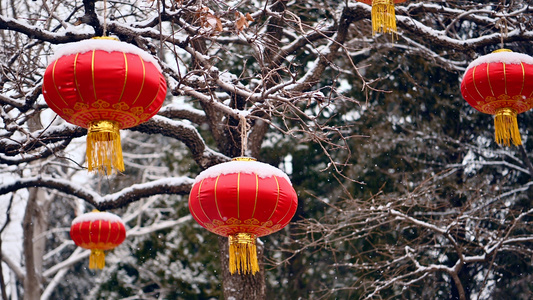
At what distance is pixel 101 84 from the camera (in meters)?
3.20

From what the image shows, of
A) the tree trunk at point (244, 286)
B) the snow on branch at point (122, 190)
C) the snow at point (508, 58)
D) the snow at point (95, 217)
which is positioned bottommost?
the tree trunk at point (244, 286)

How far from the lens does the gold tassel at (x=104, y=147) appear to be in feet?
11.5

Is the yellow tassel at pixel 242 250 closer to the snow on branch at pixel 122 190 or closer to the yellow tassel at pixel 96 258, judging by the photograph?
the snow on branch at pixel 122 190

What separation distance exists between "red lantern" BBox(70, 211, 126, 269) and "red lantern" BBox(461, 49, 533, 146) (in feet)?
14.3

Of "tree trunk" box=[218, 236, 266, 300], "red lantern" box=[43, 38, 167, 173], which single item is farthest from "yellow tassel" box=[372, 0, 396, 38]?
"tree trunk" box=[218, 236, 266, 300]

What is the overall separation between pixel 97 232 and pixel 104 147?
3658 mm

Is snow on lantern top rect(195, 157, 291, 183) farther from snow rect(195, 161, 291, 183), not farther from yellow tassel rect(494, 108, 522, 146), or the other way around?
yellow tassel rect(494, 108, 522, 146)

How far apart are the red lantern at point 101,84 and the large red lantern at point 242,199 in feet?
2.33

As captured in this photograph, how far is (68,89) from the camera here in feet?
10.6

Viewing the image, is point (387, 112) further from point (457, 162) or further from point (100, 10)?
point (100, 10)

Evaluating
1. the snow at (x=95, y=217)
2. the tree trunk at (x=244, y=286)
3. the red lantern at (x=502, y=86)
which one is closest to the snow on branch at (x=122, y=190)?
the snow at (x=95, y=217)

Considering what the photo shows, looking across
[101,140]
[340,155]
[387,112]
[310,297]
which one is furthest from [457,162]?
[101,140]

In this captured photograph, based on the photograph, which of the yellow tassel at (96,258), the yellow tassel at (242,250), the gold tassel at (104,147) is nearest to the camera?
the gold tassel at (104,147)

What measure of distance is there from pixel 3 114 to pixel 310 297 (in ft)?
26.0
